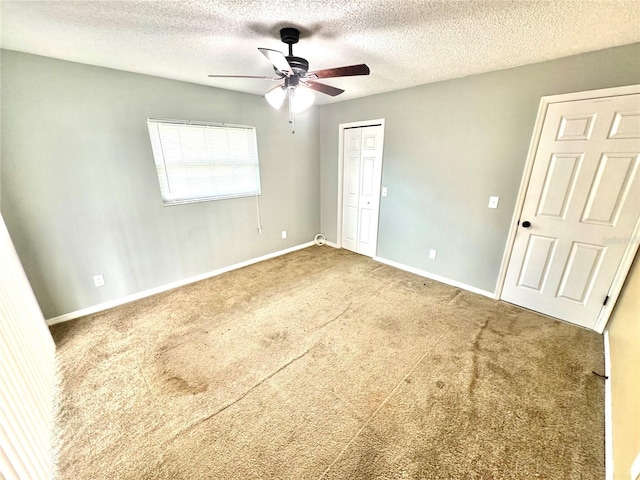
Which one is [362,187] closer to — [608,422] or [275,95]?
[275,95]

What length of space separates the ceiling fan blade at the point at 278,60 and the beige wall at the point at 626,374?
2517mm

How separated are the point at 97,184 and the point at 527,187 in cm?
417

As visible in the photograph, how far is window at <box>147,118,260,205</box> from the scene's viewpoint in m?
2.75

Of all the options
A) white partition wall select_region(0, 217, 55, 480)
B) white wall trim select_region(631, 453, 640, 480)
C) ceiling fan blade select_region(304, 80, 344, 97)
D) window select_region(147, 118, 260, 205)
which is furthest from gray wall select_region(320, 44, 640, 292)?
white partition wall select_region(0, 217, 55, 480)

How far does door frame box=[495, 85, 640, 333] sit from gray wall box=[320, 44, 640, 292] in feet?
0.15

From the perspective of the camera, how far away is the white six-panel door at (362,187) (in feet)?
11.7

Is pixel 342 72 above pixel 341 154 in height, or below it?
above

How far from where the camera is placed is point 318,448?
138cm

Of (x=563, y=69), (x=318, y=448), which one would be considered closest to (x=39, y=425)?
(x=318, y=448)

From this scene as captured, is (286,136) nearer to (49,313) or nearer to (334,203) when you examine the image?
(334,203)

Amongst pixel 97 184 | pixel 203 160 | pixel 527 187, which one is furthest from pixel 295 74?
pixel 527 187

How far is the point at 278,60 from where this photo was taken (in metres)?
1.56

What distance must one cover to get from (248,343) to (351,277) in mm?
1612

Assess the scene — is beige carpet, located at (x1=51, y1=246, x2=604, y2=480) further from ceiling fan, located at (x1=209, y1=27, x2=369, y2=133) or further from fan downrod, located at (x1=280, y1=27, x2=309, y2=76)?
fan downrod, located at (x1=280, y1=27, x2=309, y2=76)
